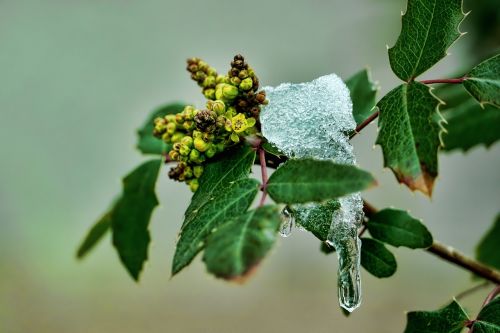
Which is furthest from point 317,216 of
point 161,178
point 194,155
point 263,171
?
point 161,178

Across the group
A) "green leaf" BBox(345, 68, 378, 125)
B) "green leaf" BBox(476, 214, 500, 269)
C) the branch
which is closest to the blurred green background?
"green leaf" BBox(476, 214, 500, 269)

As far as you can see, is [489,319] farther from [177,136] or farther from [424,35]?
[177,136]

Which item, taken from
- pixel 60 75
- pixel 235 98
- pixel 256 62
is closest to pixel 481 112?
pixel 235 98

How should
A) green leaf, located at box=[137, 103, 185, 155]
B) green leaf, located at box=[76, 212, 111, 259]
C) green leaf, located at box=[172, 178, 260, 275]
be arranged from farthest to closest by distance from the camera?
green leaf, located at box=[76, 212, 111, 259], green leaf, located at box=[137, 103, 185, 155], green leaf, located at box=[172, 178, 260, 275]

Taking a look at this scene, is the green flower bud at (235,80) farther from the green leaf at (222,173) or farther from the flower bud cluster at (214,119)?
the green leaf at (222,173)

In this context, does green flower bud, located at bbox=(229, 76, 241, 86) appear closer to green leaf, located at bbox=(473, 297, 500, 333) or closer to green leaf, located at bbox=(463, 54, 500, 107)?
green leaf, located at bbox=(463, 54, 500, 107)

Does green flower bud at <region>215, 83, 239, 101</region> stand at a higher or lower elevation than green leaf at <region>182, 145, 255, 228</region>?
higher
